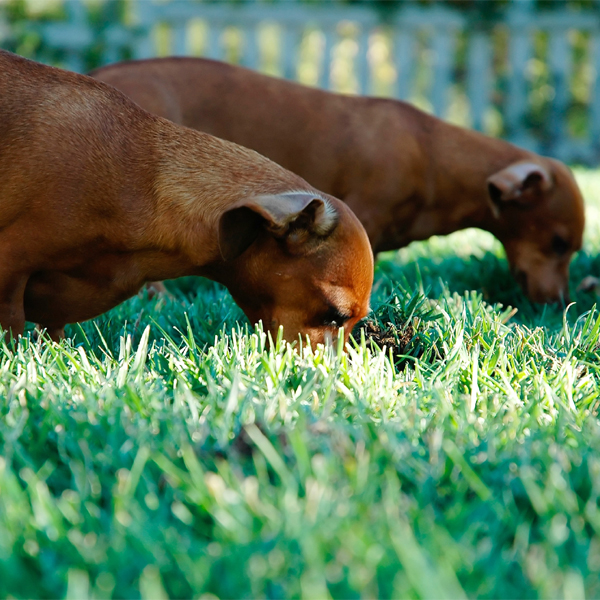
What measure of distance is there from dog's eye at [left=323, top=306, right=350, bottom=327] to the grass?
32 cm

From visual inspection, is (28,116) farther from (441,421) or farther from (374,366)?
(441,421)

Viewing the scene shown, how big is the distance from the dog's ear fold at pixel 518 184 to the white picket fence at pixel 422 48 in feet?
19.6

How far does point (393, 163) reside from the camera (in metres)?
4.62

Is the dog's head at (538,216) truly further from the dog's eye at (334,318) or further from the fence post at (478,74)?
the fence post at (478,74)

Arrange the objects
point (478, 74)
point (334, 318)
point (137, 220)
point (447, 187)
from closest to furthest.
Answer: point (137, 220) → point (334, 318) → point (447, 187) → point (478, 74)

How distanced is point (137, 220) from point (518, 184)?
260 cm

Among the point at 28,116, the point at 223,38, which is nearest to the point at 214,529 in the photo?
the point at 28,116

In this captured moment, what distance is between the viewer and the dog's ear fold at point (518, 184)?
4.46 meters

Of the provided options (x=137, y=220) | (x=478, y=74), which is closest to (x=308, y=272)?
(x=137, y=220)

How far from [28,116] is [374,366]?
140 cm

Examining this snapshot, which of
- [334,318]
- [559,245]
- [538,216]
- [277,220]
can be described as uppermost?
[277,220]

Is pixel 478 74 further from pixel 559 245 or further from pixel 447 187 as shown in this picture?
pixel 559 245

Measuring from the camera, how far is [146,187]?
2.66m

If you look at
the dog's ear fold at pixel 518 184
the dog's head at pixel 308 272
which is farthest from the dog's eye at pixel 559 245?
the dog's head at pixel 308 272
